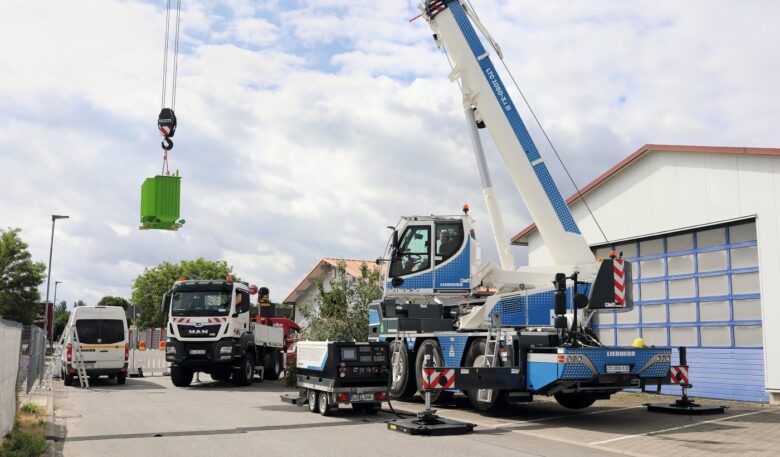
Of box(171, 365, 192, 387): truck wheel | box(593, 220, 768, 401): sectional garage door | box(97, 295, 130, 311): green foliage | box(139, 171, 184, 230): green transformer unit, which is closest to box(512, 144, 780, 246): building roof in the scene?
box(593, 220, 768, 401): sectional garage door

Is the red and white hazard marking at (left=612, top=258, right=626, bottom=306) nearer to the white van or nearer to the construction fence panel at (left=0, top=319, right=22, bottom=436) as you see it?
the construction fence panel at (left=0, top=319, right=22, bottom=436)

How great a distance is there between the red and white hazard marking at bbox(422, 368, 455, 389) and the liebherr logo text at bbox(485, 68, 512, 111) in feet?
18.2

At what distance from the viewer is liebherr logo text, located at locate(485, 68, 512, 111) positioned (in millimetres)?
14734

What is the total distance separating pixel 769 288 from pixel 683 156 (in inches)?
139

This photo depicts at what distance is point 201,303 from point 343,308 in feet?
14.9

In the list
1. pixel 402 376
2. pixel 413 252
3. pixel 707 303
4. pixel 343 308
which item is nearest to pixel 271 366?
pixel 343 308

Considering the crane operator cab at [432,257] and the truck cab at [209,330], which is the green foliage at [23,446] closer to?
the crane operator cab at [432,257]

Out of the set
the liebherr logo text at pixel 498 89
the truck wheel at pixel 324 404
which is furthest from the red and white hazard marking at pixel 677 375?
the truck wheel at pixel 324 404

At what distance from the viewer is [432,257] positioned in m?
15.1

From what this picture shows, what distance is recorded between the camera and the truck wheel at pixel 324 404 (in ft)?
44.1

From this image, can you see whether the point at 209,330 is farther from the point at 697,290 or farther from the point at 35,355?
the point at 697,290

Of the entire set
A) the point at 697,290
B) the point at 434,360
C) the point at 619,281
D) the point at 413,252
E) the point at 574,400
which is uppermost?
the point at 413,252

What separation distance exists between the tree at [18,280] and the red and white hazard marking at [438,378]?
38.6 meters

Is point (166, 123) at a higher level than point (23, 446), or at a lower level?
higher
